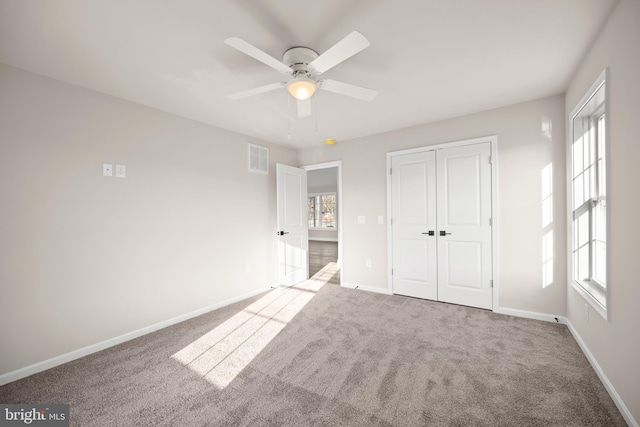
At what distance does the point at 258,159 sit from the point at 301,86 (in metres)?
2.46

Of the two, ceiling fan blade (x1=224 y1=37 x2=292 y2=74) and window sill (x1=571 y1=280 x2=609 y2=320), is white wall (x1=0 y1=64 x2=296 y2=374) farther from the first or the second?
window sill (x1=571 y1=280 x2=609 y2=320)

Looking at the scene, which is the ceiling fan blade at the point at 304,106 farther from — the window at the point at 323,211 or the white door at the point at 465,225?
the window at the point at 323,211

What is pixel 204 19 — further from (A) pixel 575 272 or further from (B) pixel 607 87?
(A) pixel 575 272

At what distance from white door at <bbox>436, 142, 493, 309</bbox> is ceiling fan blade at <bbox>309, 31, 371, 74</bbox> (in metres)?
2.49

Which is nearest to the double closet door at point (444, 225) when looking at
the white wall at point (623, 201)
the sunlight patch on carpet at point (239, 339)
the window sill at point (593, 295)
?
the window sill at point (593, 295)

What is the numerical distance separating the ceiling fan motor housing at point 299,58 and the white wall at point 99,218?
197 cm

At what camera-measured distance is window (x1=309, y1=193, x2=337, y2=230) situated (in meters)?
10.3

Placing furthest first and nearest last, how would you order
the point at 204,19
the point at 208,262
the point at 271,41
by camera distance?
the point at 208,262 → the point at 271,41 → the point at 204,19

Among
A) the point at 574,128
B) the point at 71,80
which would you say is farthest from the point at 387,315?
the point at 71,80

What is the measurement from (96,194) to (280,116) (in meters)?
2.15

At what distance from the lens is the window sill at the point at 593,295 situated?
192 cm

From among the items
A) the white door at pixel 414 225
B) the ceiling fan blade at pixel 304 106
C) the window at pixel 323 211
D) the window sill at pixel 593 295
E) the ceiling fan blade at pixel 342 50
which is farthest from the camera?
the window at pixel 323 211

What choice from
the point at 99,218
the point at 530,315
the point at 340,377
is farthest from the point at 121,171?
the point at 530,315

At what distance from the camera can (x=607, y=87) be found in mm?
1799
